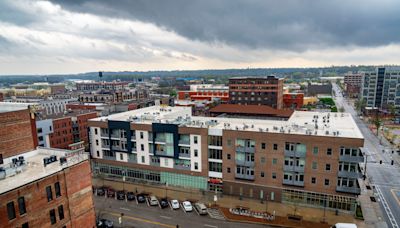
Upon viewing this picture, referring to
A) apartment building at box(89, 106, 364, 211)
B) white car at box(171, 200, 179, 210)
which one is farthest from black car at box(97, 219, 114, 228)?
apartment building at box(89, 106, 364, 211)

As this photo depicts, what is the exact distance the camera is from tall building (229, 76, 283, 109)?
14550cm

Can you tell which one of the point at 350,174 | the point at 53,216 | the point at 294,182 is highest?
the point at 53,216

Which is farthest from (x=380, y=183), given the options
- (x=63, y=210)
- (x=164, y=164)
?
(x=63, y=210)

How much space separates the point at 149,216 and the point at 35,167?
945 inches

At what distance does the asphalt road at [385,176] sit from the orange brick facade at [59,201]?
52.7 m

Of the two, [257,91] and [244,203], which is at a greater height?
[257,91]

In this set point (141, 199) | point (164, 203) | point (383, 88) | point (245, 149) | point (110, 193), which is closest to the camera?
point (164, 203)

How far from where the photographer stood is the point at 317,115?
7450cm

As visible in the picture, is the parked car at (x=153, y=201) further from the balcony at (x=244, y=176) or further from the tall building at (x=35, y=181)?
the balcony at (x=244, y=176)

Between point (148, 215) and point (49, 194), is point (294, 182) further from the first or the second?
point (49, 194)

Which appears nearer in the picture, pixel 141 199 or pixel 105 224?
pixel 105 224

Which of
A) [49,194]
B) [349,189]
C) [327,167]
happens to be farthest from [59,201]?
[349,189]

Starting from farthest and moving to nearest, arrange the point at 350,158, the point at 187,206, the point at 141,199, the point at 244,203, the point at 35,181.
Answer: the point at 141,199 → the point at 244,203 → the point at 187,206 → the point at 350,158 → the point at 35,181

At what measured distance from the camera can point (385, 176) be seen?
69188mm
